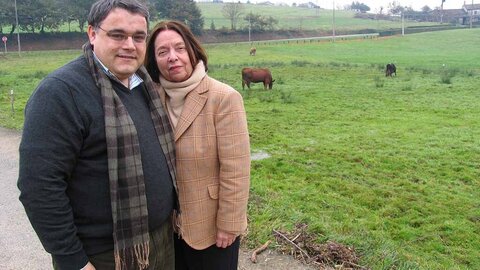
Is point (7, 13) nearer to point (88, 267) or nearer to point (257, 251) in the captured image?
point (257, 251)

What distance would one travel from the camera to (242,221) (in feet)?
7.32

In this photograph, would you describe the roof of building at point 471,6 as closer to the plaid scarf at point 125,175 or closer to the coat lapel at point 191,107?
the coat lapel at point 191,107

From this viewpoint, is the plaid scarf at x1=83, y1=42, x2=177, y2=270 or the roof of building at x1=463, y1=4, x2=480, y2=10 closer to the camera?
the plaid scarf at x1=83, y1=42, x2=177, y2=270

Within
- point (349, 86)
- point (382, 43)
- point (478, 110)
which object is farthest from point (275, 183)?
point (382, 43)

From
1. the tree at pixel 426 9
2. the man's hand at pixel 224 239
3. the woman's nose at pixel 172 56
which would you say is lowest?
the man's hand at pixel 224 239

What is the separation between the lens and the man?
160cm

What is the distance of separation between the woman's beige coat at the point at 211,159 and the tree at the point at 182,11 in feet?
168

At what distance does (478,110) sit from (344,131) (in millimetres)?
5115

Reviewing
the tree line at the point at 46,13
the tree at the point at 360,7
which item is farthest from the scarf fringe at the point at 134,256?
the tree at the point at 360,7

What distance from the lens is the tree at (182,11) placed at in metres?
51.8

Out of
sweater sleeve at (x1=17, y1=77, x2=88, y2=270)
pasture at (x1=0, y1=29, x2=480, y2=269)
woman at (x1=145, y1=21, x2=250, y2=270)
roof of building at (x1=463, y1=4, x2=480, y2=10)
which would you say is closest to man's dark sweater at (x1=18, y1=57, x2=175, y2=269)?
sweater sleeve at (x1=17, y1=77, x2=88, y2=270)

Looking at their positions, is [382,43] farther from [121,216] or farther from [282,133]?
[121,216]

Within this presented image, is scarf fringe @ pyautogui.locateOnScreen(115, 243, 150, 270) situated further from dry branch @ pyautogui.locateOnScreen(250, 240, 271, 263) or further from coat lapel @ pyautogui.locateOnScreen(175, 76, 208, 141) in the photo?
dry branch @ pyautogui.locateOnScreen(250, 240, 271, 263)

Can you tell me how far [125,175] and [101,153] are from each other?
13cm
